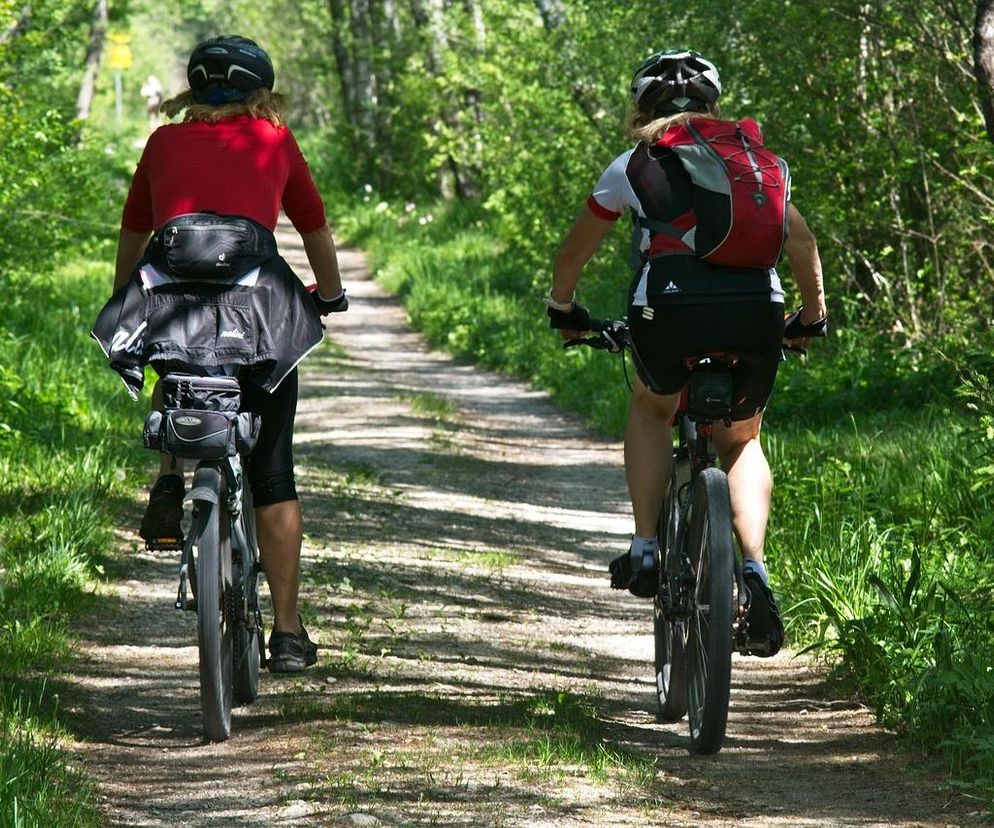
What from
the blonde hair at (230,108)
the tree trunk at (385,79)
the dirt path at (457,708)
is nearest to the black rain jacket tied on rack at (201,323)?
the blonde hair at (230,108)

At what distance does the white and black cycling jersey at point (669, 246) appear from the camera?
4.34 meters

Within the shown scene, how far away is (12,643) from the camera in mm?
5379

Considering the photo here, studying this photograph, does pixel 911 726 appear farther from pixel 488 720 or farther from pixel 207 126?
pixel 207 126

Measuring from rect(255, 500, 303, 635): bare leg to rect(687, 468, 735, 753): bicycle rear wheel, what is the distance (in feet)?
4.10

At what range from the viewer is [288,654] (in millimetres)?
4871

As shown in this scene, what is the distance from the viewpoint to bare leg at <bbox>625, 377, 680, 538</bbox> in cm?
488

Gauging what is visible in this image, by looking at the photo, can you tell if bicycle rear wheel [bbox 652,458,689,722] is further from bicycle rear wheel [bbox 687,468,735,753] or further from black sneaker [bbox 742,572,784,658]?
black sneaker [bbox 742,572,784,658]

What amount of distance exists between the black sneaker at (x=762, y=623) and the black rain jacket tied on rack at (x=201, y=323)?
1.49m

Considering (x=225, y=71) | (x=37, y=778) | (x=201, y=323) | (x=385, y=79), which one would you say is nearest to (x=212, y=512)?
(x=201, y=323)

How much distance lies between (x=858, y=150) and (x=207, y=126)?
784 cm

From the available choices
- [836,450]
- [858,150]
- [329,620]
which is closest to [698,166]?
[329,620]

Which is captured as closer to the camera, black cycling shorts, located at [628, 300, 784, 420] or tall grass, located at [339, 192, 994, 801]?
black cycling shorts, located at [628, 300, 784, 420]

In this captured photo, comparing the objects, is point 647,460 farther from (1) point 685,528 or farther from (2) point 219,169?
(2) point 219,169

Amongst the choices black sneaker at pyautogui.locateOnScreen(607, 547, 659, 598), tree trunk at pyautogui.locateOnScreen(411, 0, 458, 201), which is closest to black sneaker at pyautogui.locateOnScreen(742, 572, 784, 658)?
black sneaker at pyautogui.locateOnScreen(607, 547, 659, 598)
